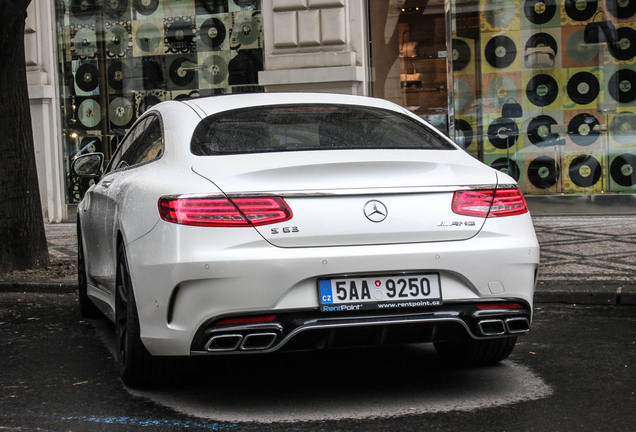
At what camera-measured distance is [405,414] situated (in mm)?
3637

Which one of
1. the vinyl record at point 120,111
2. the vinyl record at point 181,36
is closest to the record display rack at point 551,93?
the vinyl record at point 181,36

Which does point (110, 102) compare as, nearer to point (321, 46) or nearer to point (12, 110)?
point (321, 46)

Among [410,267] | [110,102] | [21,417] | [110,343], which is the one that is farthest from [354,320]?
[110,102]

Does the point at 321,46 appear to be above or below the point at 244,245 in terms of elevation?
above

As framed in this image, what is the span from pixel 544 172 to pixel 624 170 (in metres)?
1.14

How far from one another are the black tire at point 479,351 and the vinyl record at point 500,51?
9.27 m

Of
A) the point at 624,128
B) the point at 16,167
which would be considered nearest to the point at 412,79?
the point at 624,128

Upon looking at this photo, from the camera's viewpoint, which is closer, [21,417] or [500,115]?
[21,417]

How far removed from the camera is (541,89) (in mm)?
13047

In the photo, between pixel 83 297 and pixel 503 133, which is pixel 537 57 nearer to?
pixel 503 133

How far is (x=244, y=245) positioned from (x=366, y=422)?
863 mm

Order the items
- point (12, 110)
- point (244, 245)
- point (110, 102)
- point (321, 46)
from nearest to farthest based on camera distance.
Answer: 1. point (244, 245)
2. point (12, 110)
3. point (321, 46)
4. point (110, 102)

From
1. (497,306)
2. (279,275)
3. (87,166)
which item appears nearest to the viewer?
(279,275)

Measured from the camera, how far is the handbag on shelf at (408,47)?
42.7 feet
